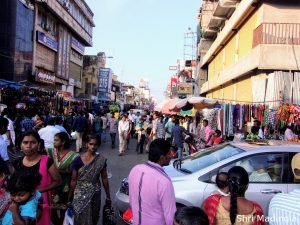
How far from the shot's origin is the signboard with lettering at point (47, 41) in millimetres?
39850

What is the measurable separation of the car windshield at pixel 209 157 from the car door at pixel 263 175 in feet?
0.92

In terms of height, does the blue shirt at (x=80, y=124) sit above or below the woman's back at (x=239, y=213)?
above

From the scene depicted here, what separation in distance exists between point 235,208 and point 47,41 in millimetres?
41683

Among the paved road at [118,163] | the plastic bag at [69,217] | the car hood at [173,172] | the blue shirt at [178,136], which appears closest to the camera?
the plastic bag at [69,217]

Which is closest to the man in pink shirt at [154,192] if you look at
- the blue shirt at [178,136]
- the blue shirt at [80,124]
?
the blue shirt at [178,136]

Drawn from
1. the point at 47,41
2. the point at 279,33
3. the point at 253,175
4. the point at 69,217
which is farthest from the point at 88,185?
the point at 47,41

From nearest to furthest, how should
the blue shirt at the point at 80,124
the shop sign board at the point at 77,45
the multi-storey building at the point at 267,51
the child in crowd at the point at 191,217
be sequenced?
the child in crowd at the point at 191,217 < the multi-storey building at the point at 267,51 < the blue shirt at the point at 80,124 < the shop sign board at the point at 77,45

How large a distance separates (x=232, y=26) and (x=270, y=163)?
16.7 metres

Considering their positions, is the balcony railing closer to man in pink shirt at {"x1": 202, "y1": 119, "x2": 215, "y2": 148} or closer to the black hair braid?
man in pink shirt at {"x1": 202, "y1": 119, "x2": 215, "y2": 148}

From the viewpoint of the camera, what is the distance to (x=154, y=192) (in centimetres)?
346

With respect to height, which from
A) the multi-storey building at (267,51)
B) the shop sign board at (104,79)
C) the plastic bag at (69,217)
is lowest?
the plastic bag at (69,217)

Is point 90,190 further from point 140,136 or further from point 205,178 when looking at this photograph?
point 140,136

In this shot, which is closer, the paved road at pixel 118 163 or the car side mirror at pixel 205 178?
the car side mirror at pixel 205 178

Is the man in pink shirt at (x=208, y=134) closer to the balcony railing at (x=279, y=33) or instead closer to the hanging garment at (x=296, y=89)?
the hanging garment at (x=296, y=89)
